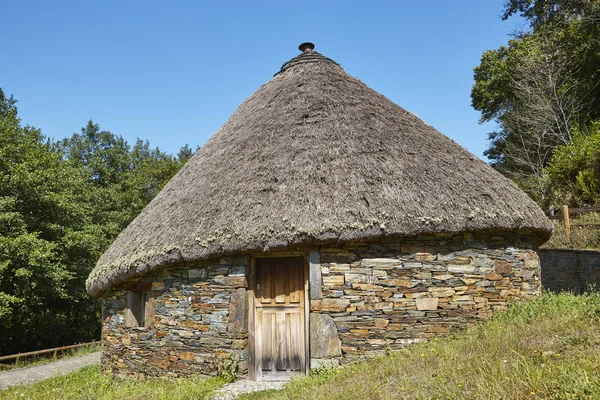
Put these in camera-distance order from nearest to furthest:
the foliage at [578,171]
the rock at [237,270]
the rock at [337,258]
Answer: the rock at [337,258], the rock at [237,270], the foliage at [578,171]

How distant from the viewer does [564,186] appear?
48.3 ft

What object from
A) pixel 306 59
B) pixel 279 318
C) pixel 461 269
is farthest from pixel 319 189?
pixel 306 59

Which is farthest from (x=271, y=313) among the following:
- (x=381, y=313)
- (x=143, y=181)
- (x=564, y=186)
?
(x=143, y=181)

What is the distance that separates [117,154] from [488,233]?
95.7 feet

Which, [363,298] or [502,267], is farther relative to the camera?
[502,267]

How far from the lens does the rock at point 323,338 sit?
6.39 m

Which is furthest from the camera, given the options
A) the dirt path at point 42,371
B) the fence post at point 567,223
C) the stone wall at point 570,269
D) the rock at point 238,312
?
the fence post at point 567,223

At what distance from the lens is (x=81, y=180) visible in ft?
67.9

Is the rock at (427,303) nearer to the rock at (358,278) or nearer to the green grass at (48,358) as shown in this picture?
the rock at (358,278)

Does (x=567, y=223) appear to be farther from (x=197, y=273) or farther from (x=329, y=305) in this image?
(x=197, y=273)

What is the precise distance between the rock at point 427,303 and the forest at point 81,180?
9492 millimetres

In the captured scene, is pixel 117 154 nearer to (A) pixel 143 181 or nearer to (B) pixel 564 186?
(A) pixel 143 181

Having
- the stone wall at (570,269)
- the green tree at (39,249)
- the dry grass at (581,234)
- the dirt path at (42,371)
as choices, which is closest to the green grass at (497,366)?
the stone wall at (570,269)

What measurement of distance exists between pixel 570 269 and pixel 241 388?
9180mm
